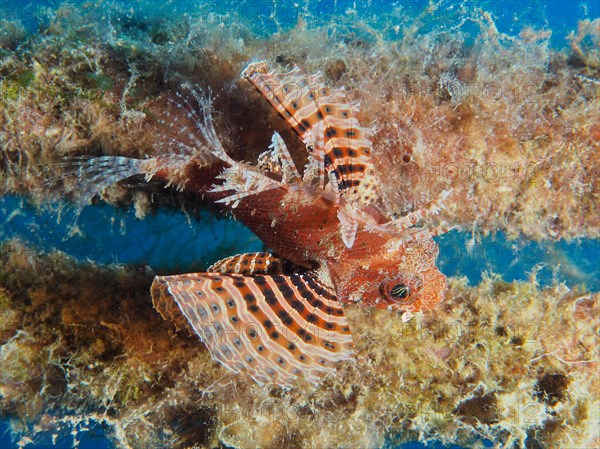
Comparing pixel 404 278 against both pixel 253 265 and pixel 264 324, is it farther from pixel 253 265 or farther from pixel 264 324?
pixel 253 265

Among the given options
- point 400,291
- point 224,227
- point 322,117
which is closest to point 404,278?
point 400,291

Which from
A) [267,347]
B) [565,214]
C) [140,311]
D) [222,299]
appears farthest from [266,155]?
[565,214]

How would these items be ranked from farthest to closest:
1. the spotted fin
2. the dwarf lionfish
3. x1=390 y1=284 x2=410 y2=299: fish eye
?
x1=390 y1=284 x2=410 y2=299: fish eye < the spotted fin < the dwarf lionfish

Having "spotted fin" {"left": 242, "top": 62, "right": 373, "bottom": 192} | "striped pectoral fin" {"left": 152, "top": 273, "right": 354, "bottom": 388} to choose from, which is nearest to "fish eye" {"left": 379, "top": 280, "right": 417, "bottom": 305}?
"striped pectoral fin" {"left": 152, "top": 273, "right": 354, "bottom": 388}

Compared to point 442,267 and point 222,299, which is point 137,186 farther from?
point 442,267

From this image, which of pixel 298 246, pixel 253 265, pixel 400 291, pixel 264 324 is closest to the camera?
pixel 264 324

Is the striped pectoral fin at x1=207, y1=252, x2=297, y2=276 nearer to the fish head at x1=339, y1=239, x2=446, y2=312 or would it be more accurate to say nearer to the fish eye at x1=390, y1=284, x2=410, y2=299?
the fish head at x1=339, y1=239, x2=446, y2=312

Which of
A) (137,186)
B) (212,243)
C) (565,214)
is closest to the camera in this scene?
(137,186)
